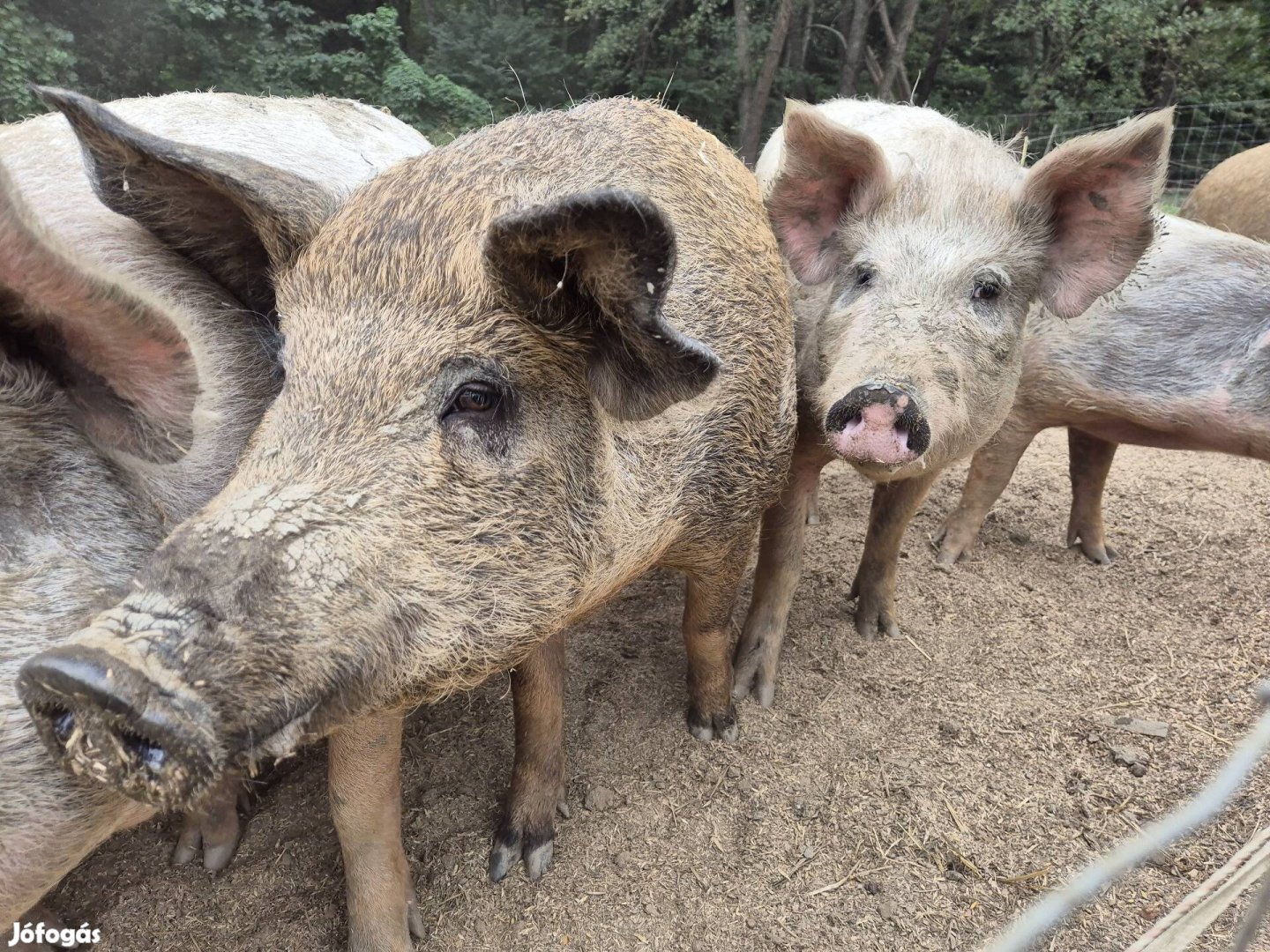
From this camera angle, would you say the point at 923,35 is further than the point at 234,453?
Yes

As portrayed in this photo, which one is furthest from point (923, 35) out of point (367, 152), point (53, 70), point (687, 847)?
point (687, 847)

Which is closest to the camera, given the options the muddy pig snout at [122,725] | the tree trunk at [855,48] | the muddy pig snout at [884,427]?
the muddy pig snout at [122,725]

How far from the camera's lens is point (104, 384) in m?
1.96

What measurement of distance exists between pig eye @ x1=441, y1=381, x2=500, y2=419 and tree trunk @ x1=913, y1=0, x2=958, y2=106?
1999cm

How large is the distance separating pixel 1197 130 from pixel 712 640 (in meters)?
16.9

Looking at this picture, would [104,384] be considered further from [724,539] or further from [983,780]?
[983,780]

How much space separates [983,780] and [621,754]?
1.40 meters

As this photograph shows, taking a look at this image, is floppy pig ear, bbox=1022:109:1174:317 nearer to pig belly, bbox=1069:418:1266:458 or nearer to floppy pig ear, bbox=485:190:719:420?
pig belly, bbox=1069:418:1266:458

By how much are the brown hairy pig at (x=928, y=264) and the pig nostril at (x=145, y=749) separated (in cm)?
183

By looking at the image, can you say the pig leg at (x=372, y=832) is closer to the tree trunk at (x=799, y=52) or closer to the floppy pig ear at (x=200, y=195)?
the floppy pig ear at (x=200, y=195)

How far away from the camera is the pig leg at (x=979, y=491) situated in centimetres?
445

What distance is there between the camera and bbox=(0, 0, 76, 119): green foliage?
436 inches

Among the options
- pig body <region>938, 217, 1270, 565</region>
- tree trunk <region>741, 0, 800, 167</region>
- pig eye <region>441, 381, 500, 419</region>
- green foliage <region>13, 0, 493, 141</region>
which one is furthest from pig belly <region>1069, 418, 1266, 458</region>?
green foliage <region>13, 0, 493, 141</region>

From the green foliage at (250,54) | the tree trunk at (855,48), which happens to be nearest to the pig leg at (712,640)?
the green foliage at (250,54)
